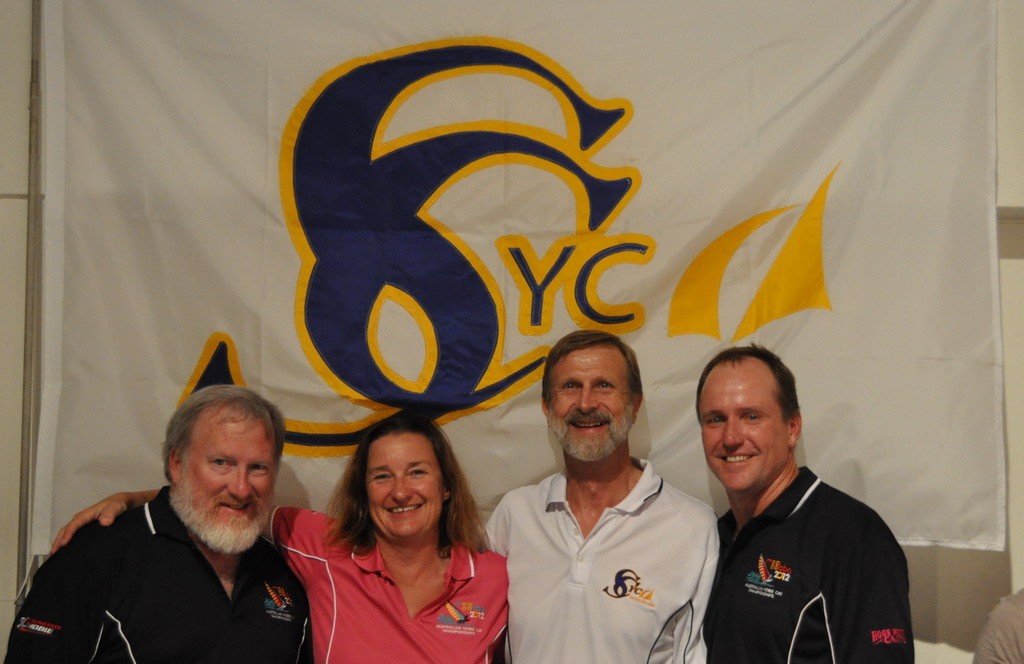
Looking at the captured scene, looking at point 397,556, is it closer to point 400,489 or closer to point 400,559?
point 400,559

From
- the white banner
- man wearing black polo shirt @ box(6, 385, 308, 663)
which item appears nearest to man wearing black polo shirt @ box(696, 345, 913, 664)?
the white banner

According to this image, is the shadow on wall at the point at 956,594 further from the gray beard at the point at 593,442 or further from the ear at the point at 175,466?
the ear at the point at 175,466

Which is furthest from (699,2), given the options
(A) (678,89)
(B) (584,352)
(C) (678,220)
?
(B) (584,352)

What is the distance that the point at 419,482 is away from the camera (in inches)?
94.7

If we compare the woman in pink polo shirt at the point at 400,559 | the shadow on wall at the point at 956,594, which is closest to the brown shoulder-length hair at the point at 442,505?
the woman in pink polo shirt at the point at 400,559

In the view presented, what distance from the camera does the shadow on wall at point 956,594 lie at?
279 cm

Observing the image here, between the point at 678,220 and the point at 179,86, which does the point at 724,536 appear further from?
the point at 179,86

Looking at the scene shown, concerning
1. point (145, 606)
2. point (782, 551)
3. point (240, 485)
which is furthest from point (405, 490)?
point (782, 551)

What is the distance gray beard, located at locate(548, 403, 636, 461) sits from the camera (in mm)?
2357

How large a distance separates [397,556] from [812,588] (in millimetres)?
1034

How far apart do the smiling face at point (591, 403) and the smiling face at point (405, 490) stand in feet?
1.18

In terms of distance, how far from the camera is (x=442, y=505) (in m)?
2.50

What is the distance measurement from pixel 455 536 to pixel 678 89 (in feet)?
4.74

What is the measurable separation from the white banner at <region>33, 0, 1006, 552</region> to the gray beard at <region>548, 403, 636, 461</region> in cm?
32
